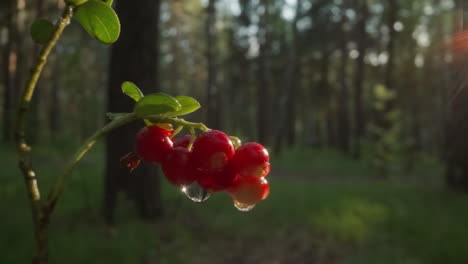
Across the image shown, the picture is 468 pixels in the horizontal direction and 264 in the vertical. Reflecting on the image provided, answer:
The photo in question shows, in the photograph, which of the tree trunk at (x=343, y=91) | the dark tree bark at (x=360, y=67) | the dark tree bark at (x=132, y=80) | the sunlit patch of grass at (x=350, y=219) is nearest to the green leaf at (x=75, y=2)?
the dark tree bark at (x=132, y=80)

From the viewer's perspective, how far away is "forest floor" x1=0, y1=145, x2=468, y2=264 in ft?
14.2

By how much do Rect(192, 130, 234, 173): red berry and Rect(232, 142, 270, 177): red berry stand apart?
0.06 feet

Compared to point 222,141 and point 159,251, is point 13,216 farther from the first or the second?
point 222,141

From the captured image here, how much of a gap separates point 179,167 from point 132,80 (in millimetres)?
4482

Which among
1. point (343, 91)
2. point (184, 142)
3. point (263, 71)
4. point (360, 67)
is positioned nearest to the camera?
point (184, 142)

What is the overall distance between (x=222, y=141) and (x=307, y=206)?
6.14 metres

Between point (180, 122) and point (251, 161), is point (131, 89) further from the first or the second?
point (251, 161)

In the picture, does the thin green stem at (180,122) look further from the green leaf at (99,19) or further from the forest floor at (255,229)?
the forest floor at (255,229)

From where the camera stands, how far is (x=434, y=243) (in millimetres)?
4961

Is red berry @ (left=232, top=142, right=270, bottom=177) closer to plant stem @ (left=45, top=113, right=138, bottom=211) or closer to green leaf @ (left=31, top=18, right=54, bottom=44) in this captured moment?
plant stem @ (left=45, top=113, right=138, bottom=211)

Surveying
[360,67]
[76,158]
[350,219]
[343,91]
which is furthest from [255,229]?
[343,91]

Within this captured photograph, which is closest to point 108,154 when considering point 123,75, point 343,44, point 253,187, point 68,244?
point 123,75

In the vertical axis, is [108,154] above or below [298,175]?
above

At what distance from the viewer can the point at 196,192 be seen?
754 millimetres
